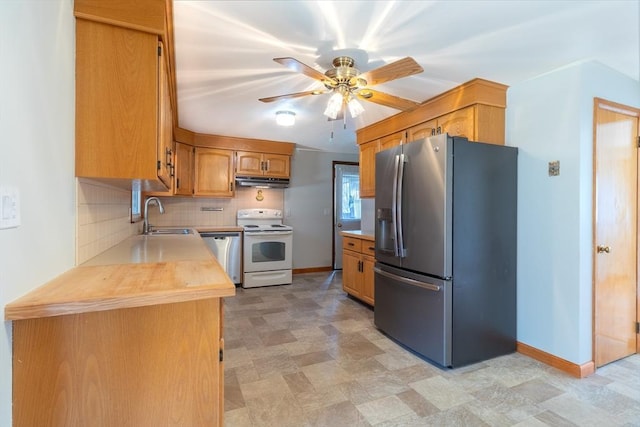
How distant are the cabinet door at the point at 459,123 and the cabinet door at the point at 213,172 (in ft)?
10.2

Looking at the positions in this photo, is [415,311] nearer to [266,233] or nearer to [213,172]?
[266,233]

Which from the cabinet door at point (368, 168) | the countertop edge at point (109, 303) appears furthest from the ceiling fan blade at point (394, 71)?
the cabinet door at point (368, 168)

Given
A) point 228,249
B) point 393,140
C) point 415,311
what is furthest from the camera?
point 228,249

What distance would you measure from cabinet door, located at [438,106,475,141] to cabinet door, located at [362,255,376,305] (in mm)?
1610

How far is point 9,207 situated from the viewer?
2.87ft

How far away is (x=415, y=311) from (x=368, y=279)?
114cm

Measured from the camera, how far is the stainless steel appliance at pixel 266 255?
454 cm

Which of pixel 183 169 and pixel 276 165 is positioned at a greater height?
pixel 276 165

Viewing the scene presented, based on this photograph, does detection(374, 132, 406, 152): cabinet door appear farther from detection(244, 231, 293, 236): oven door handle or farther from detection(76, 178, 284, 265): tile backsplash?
detection(76, 178, 284, 265): tile backsplash

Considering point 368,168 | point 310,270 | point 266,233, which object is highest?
point 368,168

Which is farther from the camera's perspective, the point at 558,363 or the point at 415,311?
the point at 415,311

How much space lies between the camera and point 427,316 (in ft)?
7.79

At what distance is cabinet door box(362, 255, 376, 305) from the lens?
3.56m

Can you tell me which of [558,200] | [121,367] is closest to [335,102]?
[558,200]
